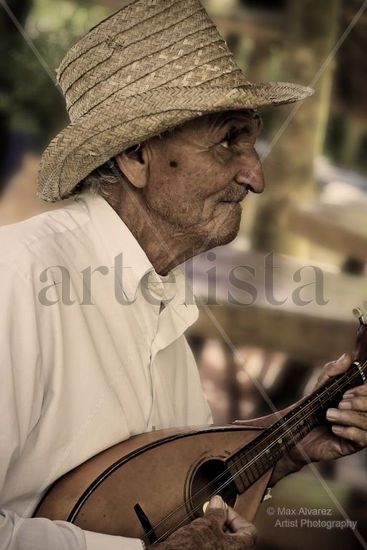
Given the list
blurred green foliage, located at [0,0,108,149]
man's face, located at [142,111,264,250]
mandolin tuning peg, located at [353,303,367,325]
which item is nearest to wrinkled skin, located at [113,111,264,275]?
man's face, located at [142,111,264,250]

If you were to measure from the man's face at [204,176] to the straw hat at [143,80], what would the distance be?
8 cm

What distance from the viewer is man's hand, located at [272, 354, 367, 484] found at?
1.77 meters

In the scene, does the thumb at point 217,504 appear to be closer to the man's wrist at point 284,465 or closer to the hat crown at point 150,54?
the man's wrist at point 284,465

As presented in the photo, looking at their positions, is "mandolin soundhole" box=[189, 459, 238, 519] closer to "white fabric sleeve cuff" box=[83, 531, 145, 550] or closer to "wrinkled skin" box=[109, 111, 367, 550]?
"white fabric sleeve cuff" box=[83, 531, 145, 550]

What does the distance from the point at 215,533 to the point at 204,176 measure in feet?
2.15

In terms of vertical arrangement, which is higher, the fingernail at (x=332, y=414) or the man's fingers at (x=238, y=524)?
the fingernail at (x=332, y=414)

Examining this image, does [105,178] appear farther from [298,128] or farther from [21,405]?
[298,128]

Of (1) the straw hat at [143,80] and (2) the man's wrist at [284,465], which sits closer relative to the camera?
(1) the straw hat at [143,80]

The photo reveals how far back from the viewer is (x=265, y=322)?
10.8 ft

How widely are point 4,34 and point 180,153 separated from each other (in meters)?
1.63

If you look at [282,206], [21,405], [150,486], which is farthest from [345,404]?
[282,206]

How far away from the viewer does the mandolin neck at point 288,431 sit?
1.69 m

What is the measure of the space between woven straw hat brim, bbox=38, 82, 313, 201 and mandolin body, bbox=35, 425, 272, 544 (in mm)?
529

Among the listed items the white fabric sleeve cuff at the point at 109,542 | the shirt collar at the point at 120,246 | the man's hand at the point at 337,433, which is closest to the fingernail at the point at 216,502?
the white fabric sleeve cuff at the point at 109,542
